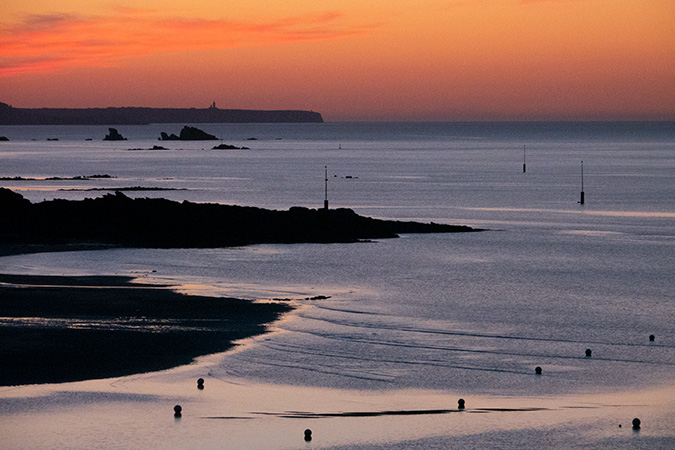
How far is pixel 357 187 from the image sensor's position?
11531 cm

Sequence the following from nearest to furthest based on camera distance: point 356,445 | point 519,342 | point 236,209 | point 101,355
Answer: point 356,445 < point 101,355 < point 519,342 < point 236,209

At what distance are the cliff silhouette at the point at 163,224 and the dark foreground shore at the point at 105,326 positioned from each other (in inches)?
637

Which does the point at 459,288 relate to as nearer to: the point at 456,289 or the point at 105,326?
the point at 456,289

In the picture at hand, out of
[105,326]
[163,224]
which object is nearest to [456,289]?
[105,326]

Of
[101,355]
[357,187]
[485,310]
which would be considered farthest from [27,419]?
[357,187]

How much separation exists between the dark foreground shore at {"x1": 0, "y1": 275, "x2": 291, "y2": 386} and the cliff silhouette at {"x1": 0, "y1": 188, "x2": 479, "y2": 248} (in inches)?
637

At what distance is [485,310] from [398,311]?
11.6 ft

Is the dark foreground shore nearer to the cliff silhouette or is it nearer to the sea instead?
the sea

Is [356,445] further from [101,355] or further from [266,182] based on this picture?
[266,182]

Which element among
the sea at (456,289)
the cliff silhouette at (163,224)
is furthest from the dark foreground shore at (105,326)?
the cliff silhouette at (163,224)

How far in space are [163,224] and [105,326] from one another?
29.4 metres

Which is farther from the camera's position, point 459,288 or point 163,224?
point 163,224

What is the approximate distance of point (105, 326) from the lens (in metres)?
30.2

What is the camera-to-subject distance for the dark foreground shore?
25422 millimetres
